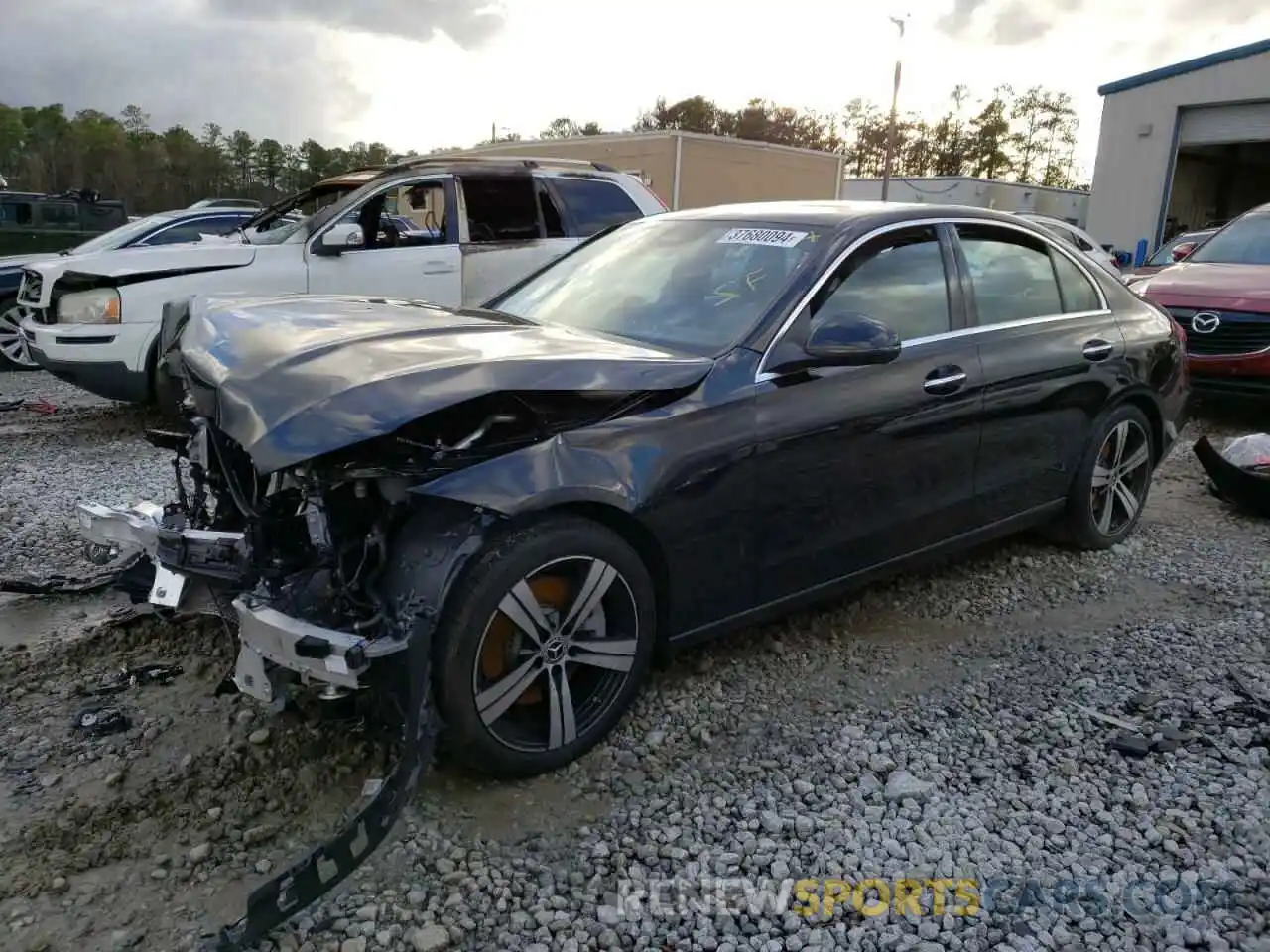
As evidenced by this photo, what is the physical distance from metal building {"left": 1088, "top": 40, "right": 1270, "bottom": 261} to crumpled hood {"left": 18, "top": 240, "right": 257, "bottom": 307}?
76.8ft

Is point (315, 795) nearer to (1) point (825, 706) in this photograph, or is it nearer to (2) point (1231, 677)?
(1) point (825, 706)

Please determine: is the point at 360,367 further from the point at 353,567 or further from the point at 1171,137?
the point at 1171,137

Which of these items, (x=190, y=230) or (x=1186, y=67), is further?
(x=1186, y=67)

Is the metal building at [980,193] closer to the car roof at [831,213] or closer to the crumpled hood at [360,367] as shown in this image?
the car roof at [831,213]

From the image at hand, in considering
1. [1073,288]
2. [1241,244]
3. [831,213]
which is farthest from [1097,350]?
[1241,244]

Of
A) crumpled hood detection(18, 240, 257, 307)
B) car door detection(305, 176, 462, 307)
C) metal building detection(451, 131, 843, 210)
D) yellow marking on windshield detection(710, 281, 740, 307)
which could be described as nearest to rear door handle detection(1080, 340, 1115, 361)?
yellow marking on windshield detection(710, 281, 740, 307)

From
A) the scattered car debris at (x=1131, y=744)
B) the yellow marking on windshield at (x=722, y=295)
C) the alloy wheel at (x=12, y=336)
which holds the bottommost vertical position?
the scattered car debris at (x=1131, y=744)

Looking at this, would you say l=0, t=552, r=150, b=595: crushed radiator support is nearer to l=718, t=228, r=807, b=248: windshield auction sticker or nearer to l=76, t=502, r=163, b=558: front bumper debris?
l=76, t=502, r=163, b=558: front bumper debris

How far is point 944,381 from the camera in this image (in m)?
3.82

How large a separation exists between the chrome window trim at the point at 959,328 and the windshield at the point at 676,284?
4.2 inches

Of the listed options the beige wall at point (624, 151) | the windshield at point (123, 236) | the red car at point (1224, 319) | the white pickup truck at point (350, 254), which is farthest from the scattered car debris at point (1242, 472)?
the beige wall at point (624, 151)

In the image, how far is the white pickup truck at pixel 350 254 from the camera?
6.85 metres

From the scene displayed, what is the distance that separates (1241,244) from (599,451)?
27.7ft

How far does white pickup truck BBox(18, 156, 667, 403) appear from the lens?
6.85 metres
